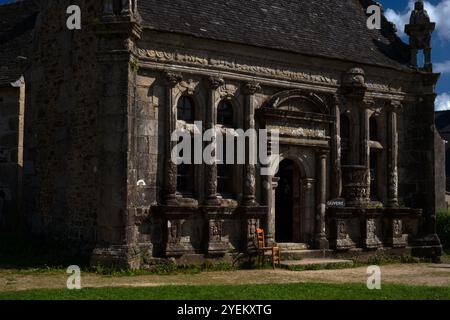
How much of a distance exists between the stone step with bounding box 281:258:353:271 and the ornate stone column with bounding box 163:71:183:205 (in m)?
3.42

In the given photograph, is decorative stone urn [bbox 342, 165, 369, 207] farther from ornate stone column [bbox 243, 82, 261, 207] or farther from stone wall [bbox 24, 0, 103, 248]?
stone wall [bbox 24, 0, 103, 248]

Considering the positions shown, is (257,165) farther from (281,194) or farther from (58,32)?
(58,32)

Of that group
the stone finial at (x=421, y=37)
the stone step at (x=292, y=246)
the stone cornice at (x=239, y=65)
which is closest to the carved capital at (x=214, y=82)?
the stone cornice at (x=239, y=65)

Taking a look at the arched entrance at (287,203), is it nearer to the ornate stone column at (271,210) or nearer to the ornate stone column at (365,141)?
the ornate stone column at (271,210)

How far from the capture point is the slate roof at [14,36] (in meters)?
18.6

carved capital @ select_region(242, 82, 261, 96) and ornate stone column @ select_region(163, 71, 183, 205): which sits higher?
carved capital @ select_region(242, 82, 261, 96)

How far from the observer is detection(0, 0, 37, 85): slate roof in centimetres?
1861

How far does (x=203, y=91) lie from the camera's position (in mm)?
15750

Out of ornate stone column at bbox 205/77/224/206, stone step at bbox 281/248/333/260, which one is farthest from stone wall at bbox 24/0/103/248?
stone step at bbox 281/248/333/260

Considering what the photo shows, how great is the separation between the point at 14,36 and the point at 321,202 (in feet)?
38.3

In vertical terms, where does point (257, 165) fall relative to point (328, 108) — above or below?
below

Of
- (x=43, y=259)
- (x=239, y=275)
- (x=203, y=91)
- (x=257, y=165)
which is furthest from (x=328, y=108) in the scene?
(x=43, y=259)

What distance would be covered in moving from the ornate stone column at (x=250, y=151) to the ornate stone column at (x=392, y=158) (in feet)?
17.4
